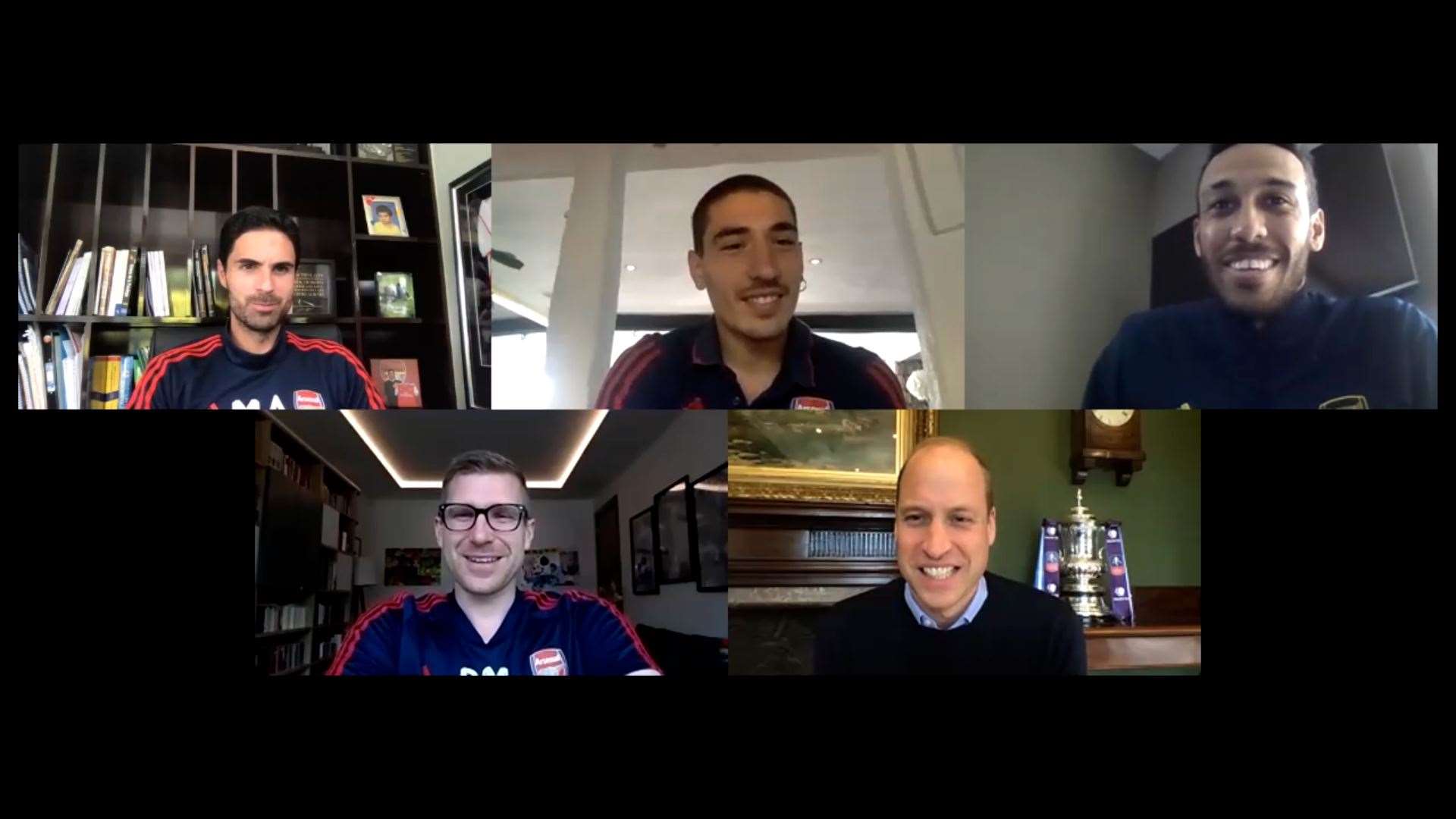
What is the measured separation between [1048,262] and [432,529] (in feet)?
7.91

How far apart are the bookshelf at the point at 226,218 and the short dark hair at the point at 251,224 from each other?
0.02 metres

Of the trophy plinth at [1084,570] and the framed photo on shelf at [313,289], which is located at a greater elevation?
the framed photo on shelf at [313,289]

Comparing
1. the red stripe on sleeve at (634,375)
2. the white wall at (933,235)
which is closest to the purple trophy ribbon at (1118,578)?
the white wall at (933,235)

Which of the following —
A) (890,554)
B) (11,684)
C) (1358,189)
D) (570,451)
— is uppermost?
(1358,189)

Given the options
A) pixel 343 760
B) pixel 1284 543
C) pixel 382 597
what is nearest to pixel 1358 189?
pixel 1284 543

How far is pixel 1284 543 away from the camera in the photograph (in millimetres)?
5977

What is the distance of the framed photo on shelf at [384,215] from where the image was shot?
5.75 meters

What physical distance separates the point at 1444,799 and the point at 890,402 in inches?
95.1

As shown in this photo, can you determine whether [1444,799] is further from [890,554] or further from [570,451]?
[570,451]

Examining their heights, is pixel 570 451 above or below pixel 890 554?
above

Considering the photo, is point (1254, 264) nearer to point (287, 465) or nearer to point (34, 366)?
point (287, 465)

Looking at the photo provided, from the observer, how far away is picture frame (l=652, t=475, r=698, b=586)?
5855 mm

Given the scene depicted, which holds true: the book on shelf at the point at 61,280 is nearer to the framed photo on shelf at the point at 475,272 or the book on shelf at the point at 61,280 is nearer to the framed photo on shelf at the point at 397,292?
the framed photo on shelf at the point at 397,292

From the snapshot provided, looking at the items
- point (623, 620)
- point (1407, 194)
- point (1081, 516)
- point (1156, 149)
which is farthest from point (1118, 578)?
point (623, 620)
